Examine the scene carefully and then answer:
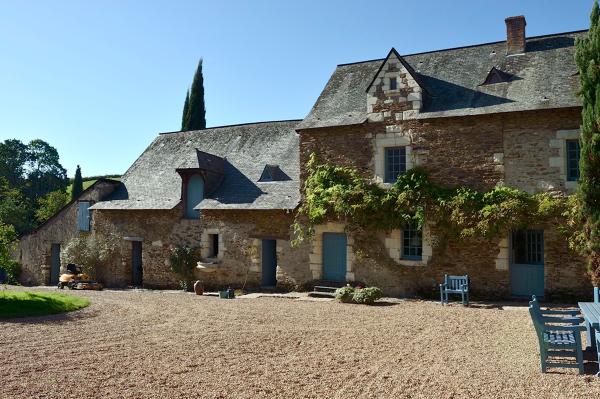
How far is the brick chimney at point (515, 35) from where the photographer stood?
15.0 meters

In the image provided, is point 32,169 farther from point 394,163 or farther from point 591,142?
point 591,142

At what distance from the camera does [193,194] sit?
17.9m

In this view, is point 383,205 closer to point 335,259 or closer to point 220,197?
point 335,259

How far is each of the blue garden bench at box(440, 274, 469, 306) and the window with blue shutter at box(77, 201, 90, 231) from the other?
1413 cm

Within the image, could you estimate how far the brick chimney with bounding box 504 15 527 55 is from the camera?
15.0 meters

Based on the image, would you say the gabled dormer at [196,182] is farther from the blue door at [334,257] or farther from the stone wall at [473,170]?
the stone wall at [473,170]

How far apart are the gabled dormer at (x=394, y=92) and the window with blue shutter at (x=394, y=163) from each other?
3.12 ft

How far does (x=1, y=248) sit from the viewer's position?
41.1 feet

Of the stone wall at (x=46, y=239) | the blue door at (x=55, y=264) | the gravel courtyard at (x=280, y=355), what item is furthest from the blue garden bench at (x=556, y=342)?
the blue door at (x=55, y=264)

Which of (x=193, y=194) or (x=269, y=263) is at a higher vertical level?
(x=193, y=194)

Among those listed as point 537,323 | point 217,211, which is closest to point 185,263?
point 217,211

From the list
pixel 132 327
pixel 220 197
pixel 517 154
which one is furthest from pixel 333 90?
pixel 132 327

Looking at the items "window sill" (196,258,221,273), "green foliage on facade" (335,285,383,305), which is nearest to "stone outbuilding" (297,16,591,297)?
"green foliage on facade" (335,285,383,305)

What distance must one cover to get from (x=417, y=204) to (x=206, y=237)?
7.51m
